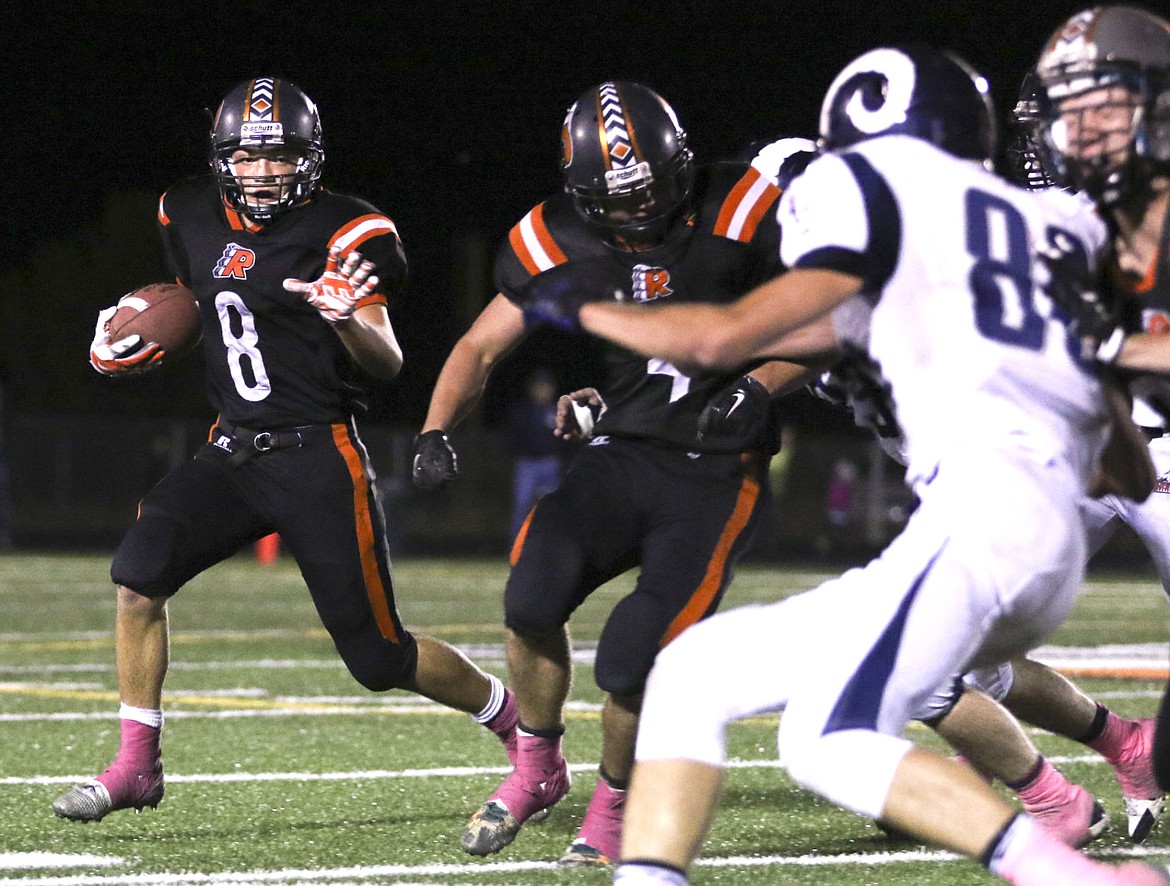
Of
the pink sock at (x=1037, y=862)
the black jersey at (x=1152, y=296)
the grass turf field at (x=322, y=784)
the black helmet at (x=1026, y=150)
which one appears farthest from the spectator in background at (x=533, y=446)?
the pink sock at (x=1037, y=862)

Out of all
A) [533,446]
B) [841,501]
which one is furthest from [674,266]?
[841,501]

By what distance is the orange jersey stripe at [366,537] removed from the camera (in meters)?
4.50

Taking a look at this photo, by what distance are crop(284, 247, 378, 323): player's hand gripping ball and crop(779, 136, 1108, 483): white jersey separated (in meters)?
1.57

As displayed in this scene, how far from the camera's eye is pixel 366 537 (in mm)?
4527

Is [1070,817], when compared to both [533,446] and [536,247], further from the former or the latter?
[533,446]

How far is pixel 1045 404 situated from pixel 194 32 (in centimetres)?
2007

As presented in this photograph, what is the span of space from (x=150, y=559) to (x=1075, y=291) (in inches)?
90.5

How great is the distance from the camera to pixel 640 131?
392 cm

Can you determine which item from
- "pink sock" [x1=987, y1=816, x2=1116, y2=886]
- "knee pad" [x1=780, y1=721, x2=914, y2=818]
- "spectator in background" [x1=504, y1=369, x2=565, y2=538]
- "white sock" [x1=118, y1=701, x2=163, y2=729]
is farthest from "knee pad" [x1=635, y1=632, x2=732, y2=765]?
"spectator in background" [x1=504, y1=369, x2=565, y2=538]

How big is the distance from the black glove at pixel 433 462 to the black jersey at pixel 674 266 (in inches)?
14.2

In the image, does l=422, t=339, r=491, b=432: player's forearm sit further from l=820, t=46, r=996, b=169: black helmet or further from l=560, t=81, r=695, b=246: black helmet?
l=820, t=46, r=996, b=169: black helmet

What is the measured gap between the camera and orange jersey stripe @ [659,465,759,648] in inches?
152

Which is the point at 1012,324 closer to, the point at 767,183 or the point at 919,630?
the point at 919,630

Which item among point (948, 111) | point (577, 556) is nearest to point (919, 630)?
point (948, 111)
